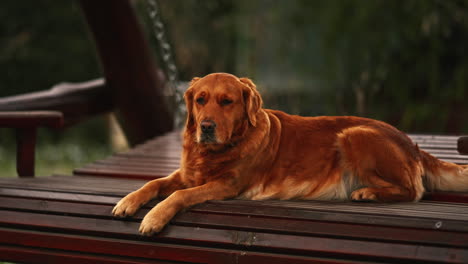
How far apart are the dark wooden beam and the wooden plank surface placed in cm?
255

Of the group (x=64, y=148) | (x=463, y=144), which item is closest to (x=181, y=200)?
→ (x=463, y=144)

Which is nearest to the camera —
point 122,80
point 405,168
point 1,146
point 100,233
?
point 100,233

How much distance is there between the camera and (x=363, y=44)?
817 centimetres

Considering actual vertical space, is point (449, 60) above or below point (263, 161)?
below

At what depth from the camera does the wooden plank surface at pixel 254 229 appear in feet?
7.43

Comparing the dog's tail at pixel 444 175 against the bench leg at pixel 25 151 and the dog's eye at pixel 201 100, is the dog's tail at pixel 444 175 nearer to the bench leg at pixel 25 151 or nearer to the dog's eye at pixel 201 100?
the dog's eye at pixel 201 100

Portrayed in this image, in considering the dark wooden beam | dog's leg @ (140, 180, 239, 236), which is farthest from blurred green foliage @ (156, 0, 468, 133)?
dog's leg @ (140, 180, 239, 236)

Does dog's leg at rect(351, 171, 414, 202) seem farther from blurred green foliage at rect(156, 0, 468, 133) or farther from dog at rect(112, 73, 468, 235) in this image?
blurred green foliage at rect(156, 0, 468, 133)

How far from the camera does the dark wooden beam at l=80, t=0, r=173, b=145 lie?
5.21 meters

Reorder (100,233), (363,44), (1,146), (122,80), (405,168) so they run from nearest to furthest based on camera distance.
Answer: (100,233), (405,168), (122,80), (363,44), (1,146)

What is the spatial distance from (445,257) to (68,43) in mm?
11468

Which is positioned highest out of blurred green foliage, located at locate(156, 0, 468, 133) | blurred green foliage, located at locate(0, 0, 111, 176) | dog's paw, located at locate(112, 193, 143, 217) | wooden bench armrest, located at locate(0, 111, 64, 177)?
dog's paw, located at locate(112, 193, 143, 217)

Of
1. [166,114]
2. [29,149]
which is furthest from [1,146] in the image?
[29,149]

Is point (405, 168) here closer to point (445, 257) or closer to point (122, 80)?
point (445, 257)
